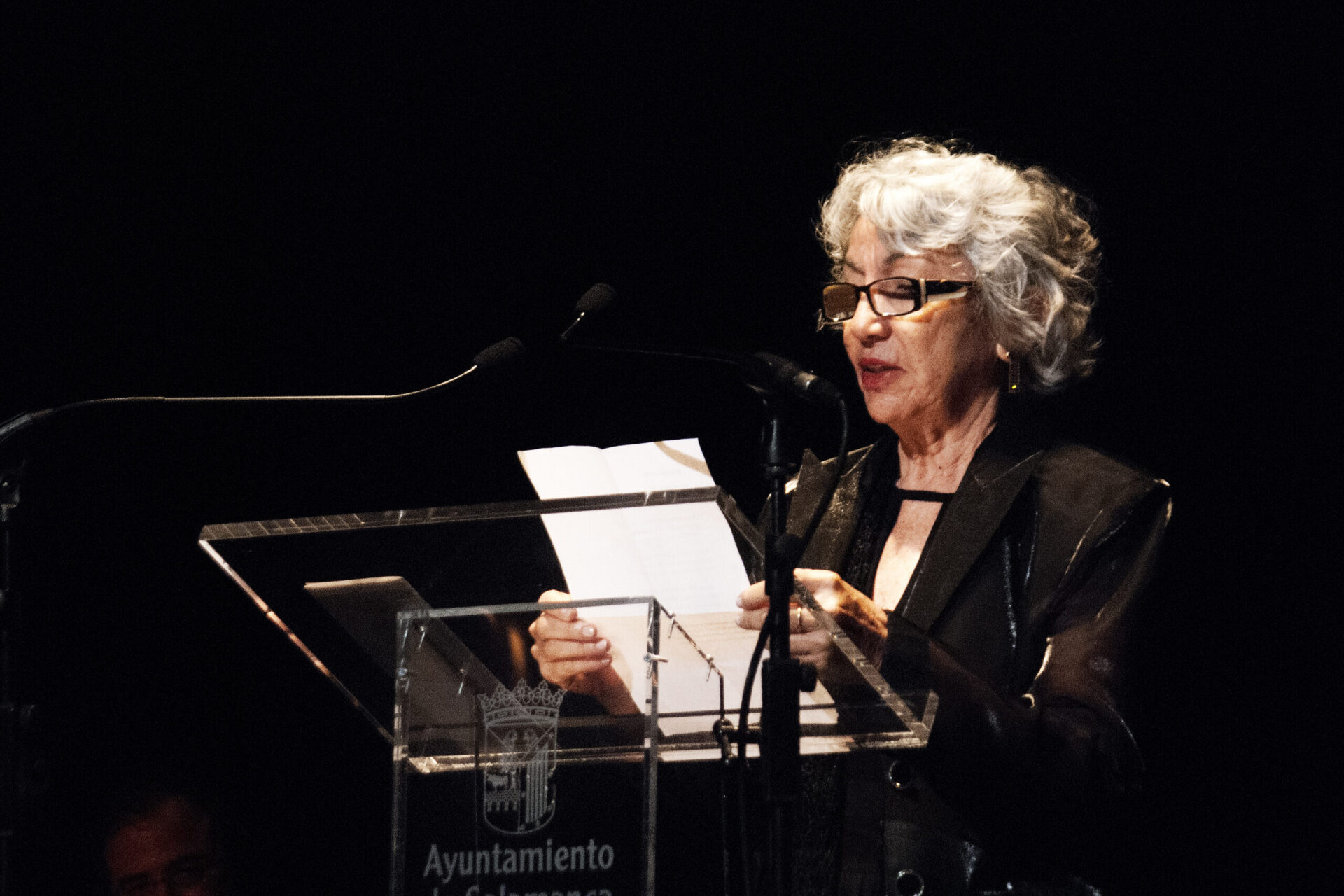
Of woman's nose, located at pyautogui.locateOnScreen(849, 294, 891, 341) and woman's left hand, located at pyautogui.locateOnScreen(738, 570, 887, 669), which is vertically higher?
woman's nose, located at pyautogui.locateOnScreen(849, 294, 891, 341)

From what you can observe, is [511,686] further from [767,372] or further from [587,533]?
[767,372]

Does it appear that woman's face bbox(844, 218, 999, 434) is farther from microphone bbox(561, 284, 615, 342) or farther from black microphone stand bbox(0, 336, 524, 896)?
black microphone stand bbox(0, 336, 524, 896)

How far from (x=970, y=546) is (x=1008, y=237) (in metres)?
0.60

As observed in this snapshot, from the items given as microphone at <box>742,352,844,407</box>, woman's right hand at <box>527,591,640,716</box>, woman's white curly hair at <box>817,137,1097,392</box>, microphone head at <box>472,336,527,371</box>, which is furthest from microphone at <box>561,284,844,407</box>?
woman's white curly hair at <box>817,137,1097,392</box>

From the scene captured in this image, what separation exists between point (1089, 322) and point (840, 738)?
1284 millimetres

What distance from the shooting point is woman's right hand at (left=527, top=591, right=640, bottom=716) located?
1.36 m

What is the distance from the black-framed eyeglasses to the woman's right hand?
3.44ft

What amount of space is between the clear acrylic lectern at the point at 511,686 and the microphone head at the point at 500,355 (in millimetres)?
379

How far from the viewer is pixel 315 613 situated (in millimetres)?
1540

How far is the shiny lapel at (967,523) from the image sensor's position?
6.59 ft

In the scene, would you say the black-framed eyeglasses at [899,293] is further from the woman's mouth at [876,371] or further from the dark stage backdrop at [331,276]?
the dark stage backdrop at [331,276]

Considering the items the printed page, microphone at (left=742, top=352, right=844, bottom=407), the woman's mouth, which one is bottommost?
the printed page

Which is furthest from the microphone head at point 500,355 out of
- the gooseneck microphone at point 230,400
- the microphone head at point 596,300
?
the microphone head at point 596,300

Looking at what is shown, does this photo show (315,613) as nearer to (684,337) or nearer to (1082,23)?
(684,337)
